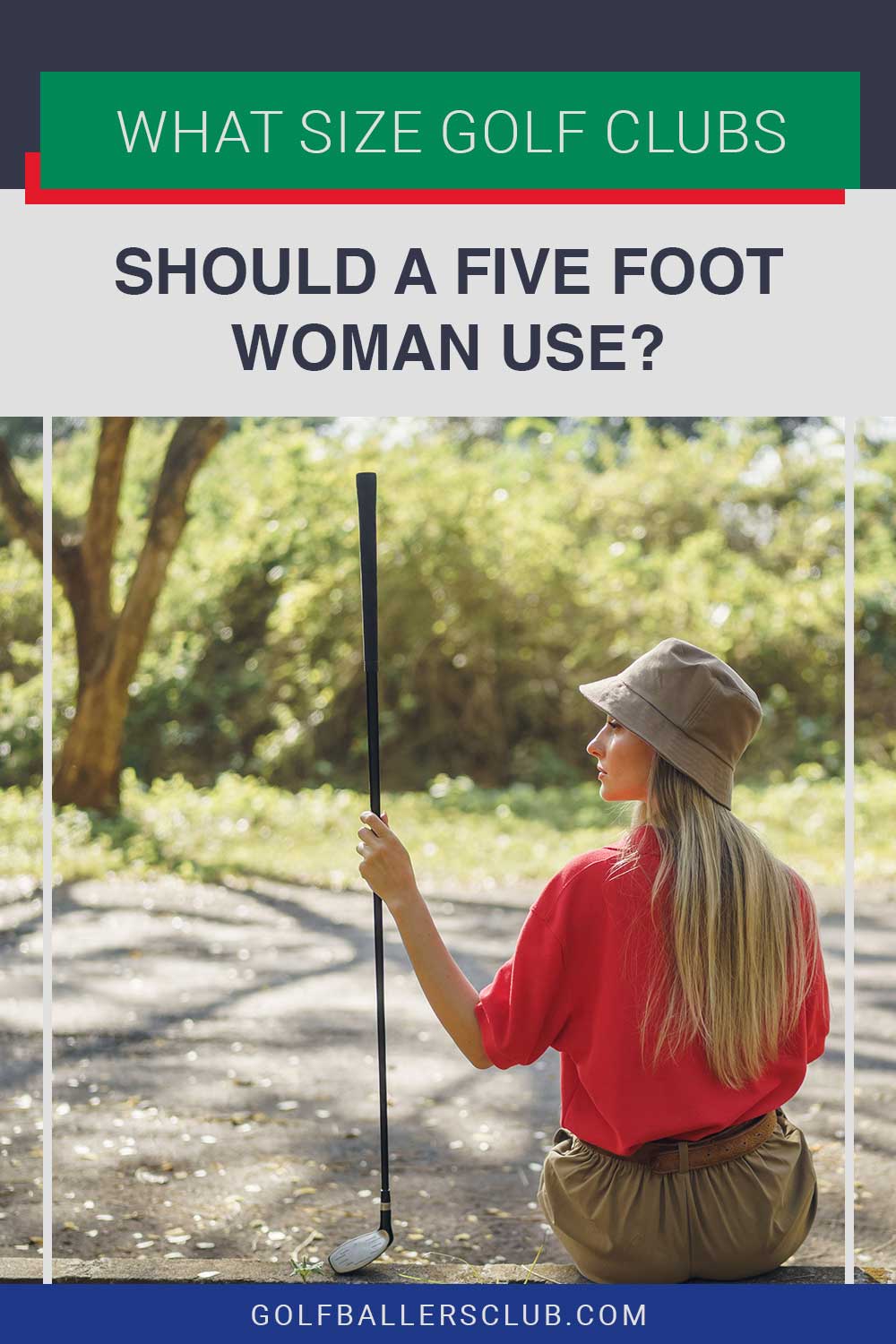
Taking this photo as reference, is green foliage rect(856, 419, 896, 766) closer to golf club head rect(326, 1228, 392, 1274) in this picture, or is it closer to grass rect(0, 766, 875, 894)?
grass rect(0, 766, 875, 894)

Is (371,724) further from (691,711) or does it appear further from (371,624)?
(691,711)

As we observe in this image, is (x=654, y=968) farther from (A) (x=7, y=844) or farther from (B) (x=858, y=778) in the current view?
(B) (x=858, y=778)

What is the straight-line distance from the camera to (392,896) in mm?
2127

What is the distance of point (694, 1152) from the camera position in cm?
207

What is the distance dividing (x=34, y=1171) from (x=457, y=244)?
2.60m

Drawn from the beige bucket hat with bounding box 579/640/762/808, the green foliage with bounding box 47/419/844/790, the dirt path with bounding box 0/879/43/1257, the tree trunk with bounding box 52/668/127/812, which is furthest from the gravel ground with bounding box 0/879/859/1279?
the green foliage with bounding box 47/419/844/790

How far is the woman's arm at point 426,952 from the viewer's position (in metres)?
2.07

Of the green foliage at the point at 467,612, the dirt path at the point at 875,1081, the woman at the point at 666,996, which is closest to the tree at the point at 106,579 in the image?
the green foliage at the point at 467,612

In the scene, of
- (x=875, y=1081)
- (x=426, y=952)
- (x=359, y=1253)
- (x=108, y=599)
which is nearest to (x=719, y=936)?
(x=426, y=952)

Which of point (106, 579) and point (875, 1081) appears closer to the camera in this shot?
point (875, 1081)

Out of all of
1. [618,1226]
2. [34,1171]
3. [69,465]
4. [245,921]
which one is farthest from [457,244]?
[69,465]

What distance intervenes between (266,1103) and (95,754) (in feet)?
16.2

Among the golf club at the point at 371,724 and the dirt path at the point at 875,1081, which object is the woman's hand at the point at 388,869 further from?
the dirt path at the point at 875,1081

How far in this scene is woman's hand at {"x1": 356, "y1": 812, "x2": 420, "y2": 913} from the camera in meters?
2.12
